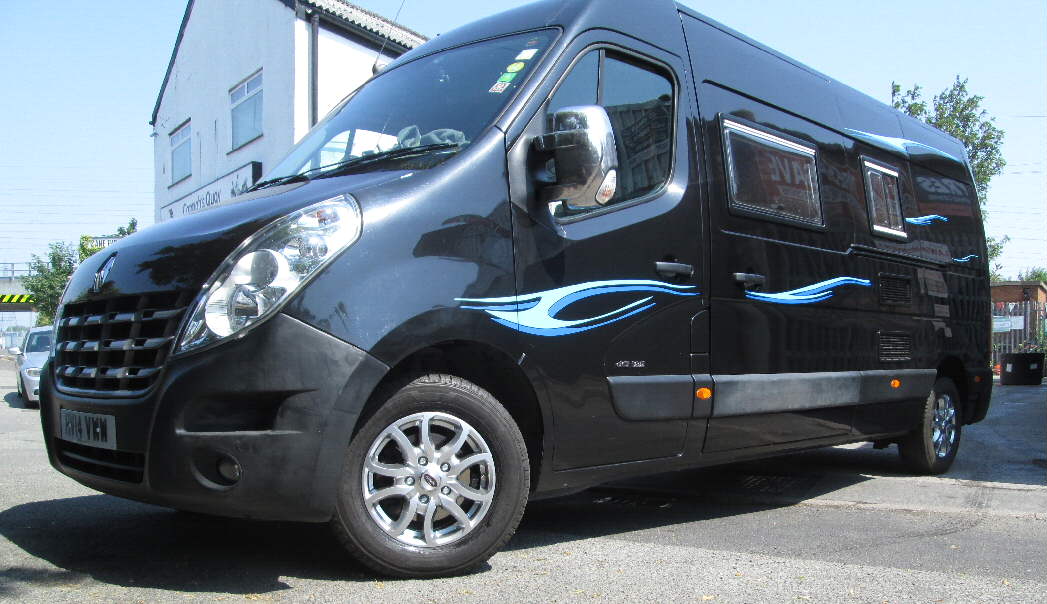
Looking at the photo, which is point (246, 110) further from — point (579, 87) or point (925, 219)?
point (579, 87)

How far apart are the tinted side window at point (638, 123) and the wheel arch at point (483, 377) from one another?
3.19 feet

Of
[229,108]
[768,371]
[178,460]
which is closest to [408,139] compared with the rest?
[178,460]

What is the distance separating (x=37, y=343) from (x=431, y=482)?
51.4 ft

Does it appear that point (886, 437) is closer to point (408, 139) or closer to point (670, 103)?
point (670, 103)

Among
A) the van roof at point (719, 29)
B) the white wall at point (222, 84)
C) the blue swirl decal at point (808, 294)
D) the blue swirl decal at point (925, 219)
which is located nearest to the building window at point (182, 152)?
the white wall at point (222, 84)

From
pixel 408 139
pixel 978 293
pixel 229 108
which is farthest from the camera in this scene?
pixel 229 108

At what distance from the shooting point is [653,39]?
4.53m

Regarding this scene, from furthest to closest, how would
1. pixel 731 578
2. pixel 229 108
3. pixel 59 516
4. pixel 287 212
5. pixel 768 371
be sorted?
pixel 229 108
pixel 768 371
pixel 59 516
pixel 731 578
pixel 287 212

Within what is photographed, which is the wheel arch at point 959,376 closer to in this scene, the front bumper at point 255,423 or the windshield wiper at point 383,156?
the windshield wiper at point 383,156

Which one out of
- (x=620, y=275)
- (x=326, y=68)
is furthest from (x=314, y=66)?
(x=620, y=275)

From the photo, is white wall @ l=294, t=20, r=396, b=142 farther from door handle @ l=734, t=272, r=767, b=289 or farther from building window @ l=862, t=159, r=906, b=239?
door handle @ l=734, t=272, r=767, b=289

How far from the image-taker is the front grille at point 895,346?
19.7ft

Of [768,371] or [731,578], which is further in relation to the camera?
[768,371]

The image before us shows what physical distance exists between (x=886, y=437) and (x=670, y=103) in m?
3.31
